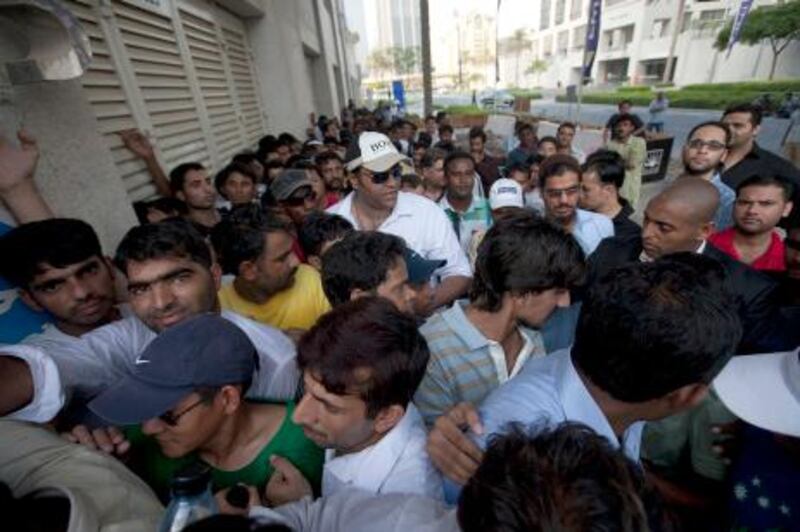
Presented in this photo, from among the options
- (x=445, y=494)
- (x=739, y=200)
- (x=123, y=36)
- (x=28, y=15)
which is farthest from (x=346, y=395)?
(x=123, y=36)

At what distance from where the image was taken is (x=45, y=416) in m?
1.20

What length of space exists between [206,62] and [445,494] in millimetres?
6943

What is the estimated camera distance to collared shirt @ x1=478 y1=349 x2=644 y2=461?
4.19 ft

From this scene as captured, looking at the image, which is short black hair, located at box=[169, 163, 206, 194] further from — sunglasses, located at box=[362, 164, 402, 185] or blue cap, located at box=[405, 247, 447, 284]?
blue cap, located at box=[405, 247, 447, 284]

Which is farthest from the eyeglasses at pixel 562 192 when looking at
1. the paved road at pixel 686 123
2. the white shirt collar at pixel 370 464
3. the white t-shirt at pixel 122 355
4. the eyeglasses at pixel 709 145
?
the paved road at pixel 686 123

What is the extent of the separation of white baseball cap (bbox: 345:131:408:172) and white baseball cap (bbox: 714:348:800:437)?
226 centimetres

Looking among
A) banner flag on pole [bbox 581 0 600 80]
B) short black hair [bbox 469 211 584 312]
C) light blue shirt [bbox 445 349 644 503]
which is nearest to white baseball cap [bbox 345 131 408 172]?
short black hair [bbox 469 211 584 312]

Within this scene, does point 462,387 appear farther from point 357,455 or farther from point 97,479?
point 97,479

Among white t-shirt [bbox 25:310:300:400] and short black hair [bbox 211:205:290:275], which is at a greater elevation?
short black hair [bbox 211:205:290:275]

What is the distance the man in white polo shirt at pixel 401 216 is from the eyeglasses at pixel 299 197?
27.3 inches

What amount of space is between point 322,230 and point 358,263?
762 millimetres

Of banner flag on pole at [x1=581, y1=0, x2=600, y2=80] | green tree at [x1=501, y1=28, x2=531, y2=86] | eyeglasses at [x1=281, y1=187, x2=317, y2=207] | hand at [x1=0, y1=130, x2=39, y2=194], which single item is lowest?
eyeglasses at [x1=281, y1=187, x2=317, y2=207]

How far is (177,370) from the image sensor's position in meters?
1.26

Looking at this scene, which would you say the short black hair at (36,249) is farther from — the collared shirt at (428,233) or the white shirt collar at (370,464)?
the collared shirt at (428,233)
